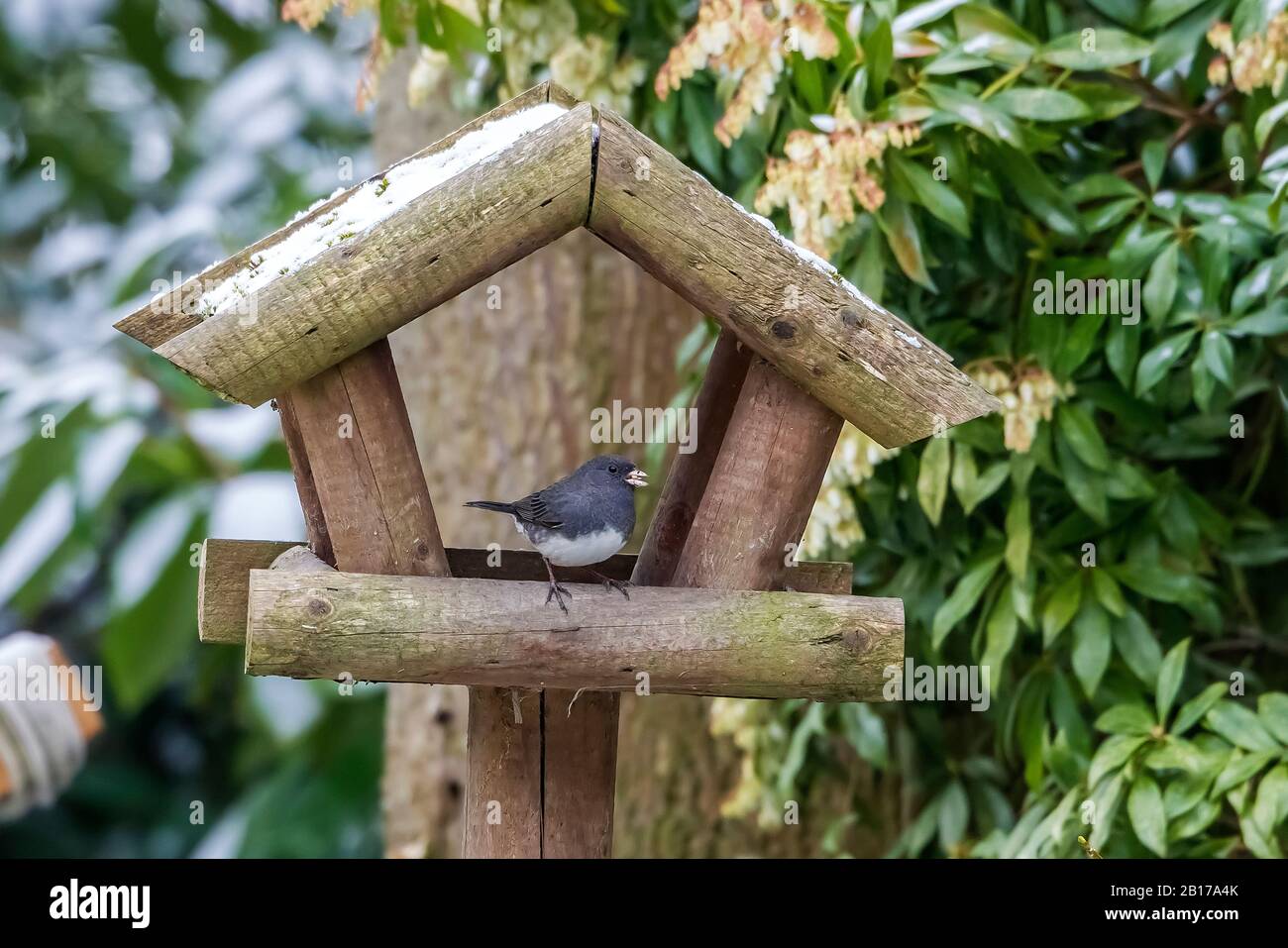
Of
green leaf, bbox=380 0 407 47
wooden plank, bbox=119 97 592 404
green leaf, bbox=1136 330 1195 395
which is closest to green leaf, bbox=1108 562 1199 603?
green leaf, bbox=1136 330 1195 395

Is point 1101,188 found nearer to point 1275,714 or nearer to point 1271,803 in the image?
point 1275,714

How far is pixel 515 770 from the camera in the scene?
8.45 ft

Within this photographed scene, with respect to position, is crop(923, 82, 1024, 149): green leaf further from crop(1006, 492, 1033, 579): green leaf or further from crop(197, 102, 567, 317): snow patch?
crop(197, 102, 567, 317): snow patch

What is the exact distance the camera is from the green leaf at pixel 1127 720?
316 centimetres

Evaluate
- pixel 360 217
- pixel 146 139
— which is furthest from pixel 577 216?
pixel 146 139

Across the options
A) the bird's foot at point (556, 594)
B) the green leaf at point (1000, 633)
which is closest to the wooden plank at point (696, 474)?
the bird's foot at point (556, 594)

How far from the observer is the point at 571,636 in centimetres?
223

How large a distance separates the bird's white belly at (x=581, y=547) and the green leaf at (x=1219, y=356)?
4.68 feet

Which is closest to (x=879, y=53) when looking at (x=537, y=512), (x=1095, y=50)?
(x=1095, y=50)

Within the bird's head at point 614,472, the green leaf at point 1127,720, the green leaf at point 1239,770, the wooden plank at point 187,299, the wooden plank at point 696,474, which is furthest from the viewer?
the green leaf at point 1127,720

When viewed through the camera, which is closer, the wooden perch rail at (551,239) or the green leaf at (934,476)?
the wooden perch rail at (551,239)

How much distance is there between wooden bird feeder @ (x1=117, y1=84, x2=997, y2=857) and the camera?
84.4 inches

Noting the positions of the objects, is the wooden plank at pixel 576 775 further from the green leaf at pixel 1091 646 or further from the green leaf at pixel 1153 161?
the green leaf at pixel 1153 161

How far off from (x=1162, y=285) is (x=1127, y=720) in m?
1.01
